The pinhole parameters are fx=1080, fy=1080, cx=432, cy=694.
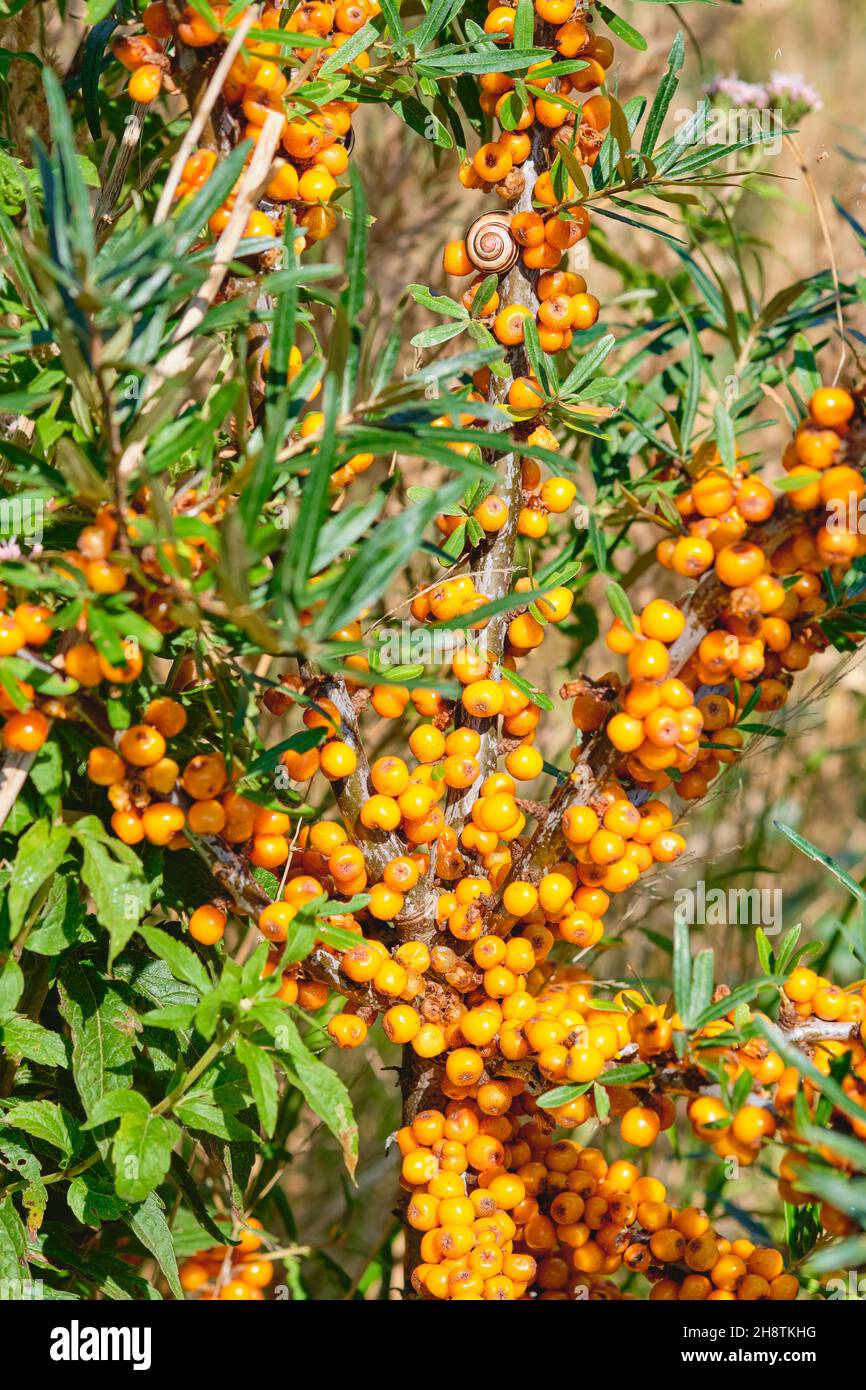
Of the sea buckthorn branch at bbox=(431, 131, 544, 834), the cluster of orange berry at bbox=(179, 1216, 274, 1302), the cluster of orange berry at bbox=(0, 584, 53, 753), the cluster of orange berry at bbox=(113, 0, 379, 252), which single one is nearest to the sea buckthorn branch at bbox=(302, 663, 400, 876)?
the sea buckthorn branch at bbox=(431, 131, 544, 834)

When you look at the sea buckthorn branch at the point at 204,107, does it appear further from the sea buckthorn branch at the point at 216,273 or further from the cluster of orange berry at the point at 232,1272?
the cluster of orange berry at the point at 232,1272

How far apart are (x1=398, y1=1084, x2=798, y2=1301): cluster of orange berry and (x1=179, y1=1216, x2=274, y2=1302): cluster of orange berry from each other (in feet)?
1.03

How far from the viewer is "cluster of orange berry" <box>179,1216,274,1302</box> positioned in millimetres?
1425

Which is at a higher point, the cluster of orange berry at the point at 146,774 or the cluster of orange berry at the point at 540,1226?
the cluster of orange berry at the point at 146,774

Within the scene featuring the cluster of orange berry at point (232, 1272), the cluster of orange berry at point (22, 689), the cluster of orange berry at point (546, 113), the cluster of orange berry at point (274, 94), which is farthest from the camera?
the cluster of orange berry at point (232, 1272)

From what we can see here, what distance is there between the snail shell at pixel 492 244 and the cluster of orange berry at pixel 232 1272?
1.23 meters

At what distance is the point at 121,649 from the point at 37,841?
0.25 m

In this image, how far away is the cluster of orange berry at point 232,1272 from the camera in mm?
1425

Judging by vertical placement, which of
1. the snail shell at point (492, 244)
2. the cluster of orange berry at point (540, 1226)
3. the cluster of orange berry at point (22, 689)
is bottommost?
the cluster of orange berry at point (540, 1226)

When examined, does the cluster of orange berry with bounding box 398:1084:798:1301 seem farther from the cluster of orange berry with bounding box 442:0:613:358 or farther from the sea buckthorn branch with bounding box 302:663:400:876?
the cluster of orange berry with bounding box 442:0:613:358

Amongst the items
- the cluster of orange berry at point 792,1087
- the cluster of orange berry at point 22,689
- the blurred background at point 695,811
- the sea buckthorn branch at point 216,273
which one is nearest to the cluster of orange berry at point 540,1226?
the cluster of orange berry at point 792,1087

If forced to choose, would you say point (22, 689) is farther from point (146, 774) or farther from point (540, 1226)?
point (540, 1226)

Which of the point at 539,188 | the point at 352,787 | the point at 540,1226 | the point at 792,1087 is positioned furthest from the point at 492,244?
the point at 540,1226
